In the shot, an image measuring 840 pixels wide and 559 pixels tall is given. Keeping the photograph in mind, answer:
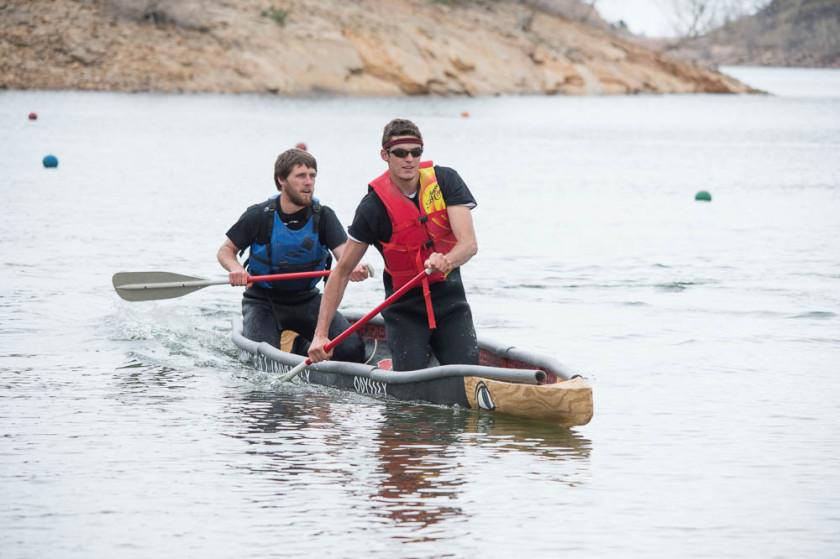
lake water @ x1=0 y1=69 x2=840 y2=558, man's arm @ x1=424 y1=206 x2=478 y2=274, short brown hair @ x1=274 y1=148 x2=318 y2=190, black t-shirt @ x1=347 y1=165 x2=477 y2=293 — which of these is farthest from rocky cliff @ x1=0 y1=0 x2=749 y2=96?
man's arm @ x1=424 y1=206 x2=478 y2=274

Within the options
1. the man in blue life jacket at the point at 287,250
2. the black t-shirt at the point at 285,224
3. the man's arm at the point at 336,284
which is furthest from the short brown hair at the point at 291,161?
the man's arm at the point at 336,284

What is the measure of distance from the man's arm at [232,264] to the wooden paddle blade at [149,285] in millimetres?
1162

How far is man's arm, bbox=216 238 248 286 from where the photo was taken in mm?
9508

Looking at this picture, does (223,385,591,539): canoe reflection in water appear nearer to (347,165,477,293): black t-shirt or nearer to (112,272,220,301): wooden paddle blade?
(347,165,477,293): black t-shirt

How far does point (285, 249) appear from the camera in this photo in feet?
32.3

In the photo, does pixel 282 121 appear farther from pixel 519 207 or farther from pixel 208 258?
pixel 208 258

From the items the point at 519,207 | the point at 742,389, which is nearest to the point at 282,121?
the point at 519,207

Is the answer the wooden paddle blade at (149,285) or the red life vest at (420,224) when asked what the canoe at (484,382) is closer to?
the red life vest at (420,224)

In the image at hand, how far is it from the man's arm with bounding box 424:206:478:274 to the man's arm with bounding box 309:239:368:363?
1.62 feet

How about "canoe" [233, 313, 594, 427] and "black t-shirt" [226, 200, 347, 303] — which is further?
"black t-shirt" [226, 200, 347, 303]

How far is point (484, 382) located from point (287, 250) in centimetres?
231

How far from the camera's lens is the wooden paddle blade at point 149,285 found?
1091cm

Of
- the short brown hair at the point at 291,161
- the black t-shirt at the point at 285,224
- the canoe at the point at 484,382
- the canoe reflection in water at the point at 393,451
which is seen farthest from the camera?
the black t-shirt at the point at 285,224

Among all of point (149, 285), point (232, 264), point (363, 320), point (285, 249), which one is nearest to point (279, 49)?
point (149, 285)
